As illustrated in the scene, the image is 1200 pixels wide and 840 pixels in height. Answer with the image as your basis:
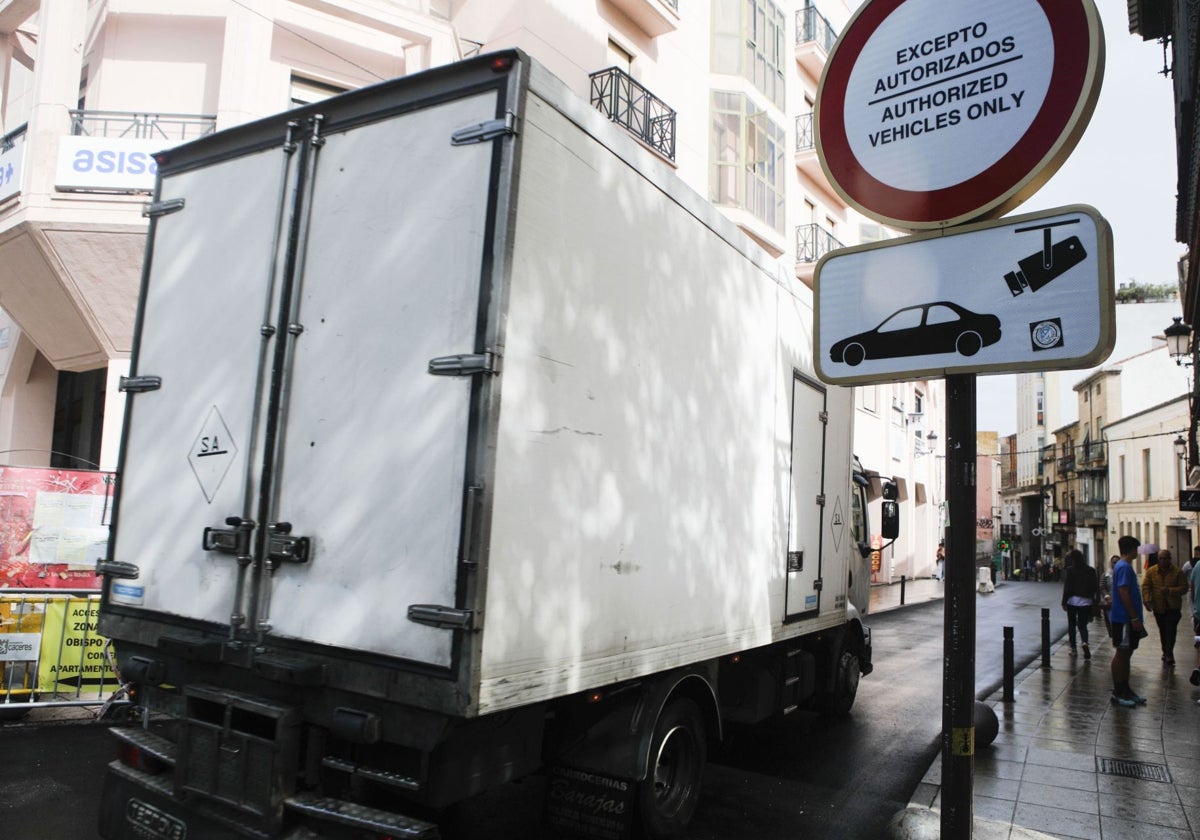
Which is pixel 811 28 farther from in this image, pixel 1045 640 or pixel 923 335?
pixel 923 335

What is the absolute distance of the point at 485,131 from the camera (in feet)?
10.8

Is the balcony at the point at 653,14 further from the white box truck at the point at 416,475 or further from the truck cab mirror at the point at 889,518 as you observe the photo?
the white box truck at the point at 416,475

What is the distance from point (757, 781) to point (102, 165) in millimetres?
10705

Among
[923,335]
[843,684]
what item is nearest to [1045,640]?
[843,684]

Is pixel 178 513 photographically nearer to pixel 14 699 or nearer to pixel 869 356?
pixel 869 356

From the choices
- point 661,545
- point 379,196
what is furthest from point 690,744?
point 379,196

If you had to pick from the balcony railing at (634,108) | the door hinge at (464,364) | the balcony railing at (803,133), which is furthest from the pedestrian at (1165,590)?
the balcony railing at (803,133)

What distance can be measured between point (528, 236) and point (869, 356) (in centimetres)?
142

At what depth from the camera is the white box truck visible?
3184 millimetres

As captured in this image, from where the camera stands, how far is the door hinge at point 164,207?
4.32 metres

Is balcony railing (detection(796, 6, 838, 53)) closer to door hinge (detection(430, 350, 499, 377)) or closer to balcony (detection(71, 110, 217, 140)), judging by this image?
balcony (detection(71, 110, 217, 140))

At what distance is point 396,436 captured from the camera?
332 centimetres

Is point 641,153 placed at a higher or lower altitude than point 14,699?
higher

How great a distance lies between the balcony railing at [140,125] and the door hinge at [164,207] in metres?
7.47
